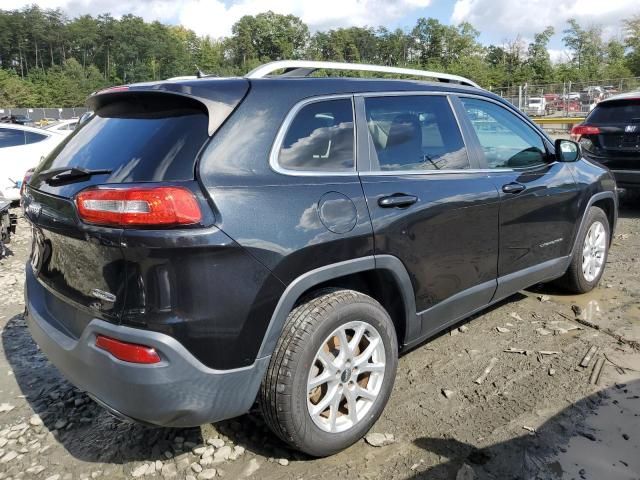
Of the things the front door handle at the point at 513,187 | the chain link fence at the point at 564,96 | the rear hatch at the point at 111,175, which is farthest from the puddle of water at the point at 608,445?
the chain link fence at the point at 564,96

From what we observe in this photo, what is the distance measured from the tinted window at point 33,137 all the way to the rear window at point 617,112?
9.12 meters

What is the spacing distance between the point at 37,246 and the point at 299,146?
1.44 meters

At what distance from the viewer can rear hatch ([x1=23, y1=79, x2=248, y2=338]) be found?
2.23 meters

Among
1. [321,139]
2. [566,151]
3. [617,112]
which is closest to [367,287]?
[321,139]

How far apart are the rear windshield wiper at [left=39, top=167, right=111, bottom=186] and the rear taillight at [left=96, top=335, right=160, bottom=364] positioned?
725mm

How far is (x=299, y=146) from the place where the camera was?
103 inches

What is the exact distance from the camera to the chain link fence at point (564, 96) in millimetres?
29719

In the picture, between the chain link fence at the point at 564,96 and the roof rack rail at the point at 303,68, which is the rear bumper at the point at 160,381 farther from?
the chain link fence at the point at 564,96

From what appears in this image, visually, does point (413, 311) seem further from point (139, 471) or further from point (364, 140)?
point (139, 471)

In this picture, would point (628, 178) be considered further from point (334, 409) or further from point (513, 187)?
point (334, 409)

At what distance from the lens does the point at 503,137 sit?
13.0ft

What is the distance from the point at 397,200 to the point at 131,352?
1.48 meters

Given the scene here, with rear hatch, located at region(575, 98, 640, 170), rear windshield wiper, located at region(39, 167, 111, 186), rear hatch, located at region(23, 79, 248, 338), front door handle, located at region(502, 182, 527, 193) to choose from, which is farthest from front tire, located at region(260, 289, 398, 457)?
rear hatch, located at region(575, 98, 640, 170)

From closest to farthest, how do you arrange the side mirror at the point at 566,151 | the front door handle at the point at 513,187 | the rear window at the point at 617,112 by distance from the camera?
the front door handle at the point at 513,187, the side mirror at the point at 566,151, the rear window at the point at 617,112
